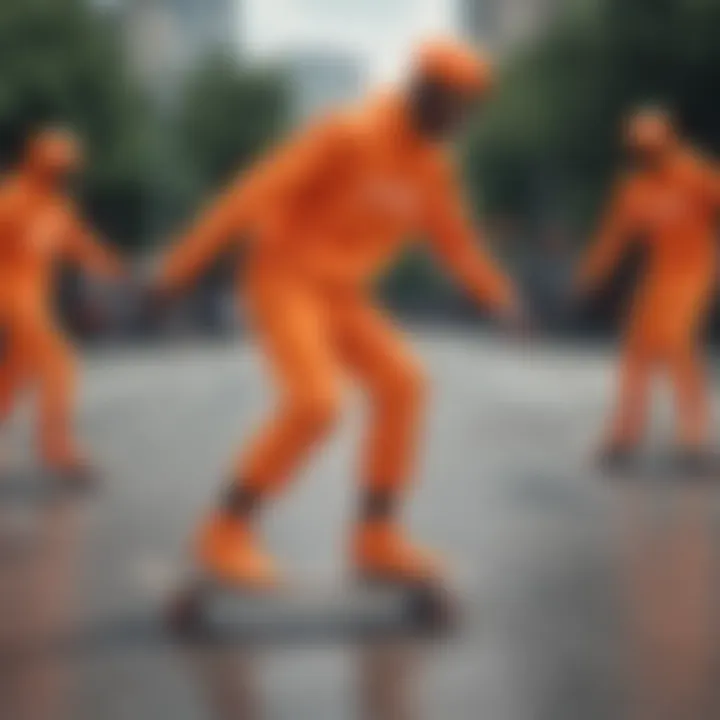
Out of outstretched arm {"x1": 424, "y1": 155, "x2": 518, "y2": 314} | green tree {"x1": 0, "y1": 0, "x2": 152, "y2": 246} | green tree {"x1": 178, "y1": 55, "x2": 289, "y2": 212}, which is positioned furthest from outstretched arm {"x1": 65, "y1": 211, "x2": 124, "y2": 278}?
outstretched arm {"x1": 424, "y1": 155, "x2": 518, "y2": 314}

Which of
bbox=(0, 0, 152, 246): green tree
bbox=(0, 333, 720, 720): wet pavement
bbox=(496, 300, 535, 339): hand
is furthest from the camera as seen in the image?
bbox=(0, 0, 152, 246): green tree

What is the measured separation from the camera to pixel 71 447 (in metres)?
7.39

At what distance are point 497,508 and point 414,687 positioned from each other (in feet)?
8.35

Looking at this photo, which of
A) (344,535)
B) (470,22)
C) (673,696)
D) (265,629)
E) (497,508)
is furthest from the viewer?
(470,22)

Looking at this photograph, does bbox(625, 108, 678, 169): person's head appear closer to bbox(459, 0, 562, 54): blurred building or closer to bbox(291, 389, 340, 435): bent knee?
bbox(459, 0, 562, 54): blurred building

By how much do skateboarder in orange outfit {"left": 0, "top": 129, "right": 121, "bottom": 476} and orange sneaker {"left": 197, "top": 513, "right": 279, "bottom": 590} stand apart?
7.64 ft

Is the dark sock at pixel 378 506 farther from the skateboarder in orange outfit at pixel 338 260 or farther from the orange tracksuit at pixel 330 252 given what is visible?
the orange tracksuit at pixel 330 252

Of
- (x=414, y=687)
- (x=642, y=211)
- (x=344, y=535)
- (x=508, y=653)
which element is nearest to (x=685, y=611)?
(x=508, y=653)

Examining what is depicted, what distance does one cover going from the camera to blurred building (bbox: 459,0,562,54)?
8140 mm

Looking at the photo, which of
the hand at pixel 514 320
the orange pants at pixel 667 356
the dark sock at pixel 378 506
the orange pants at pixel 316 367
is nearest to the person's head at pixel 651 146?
the orange pants at pixel 667 356

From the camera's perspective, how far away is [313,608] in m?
4.46

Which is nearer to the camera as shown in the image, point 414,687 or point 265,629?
point 414,687

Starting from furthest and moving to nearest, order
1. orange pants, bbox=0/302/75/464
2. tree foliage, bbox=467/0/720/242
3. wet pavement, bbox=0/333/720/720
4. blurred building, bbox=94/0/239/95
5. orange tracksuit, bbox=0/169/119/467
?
tree foliage, bbox=467/0/720/242, blurred building, bbox=94/0/239/95, orange pants, bbox=0/302/75/464, orange tracksuit, bbox=0/169/119/467, wet pavement, bbox=0/333/720/720

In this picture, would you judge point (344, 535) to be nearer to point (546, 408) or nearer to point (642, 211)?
point (642, 211)
